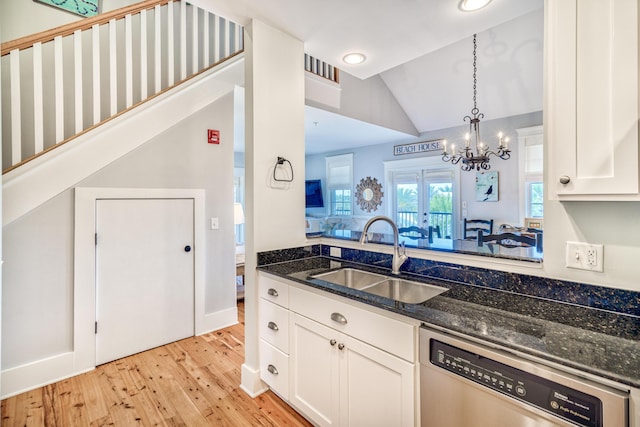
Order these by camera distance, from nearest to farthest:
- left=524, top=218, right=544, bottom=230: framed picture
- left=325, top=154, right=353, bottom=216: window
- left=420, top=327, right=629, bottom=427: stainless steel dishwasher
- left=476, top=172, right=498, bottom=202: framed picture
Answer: left=420, top=327, right=629, bottom=427: stainless steel dishwasher → left=524, top=218, right=544, bottom=230: framed picture → left=476, top=172, right=498, bottom=202: framed picture → left=325, top=154, right=353, bottom=216: window

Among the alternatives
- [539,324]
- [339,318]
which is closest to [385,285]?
[339,318]

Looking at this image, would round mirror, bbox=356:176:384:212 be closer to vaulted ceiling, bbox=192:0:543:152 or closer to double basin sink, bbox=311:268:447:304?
vaulted ceiling, bbox=192:0:543:152

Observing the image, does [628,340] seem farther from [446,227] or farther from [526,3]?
→ [446,227]

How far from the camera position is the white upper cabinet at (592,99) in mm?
1000

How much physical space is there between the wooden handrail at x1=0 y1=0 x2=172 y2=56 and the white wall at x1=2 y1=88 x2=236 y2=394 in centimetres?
91

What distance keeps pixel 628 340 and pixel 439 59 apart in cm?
439

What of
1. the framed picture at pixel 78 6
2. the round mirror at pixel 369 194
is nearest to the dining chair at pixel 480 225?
the round mirror at pixel 369 194

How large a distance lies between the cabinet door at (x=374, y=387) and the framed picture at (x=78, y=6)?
3.76 m

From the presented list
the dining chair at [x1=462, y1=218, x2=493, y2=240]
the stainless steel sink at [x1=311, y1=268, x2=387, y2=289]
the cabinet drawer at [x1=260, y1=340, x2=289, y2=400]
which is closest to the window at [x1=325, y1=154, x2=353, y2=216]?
the dining chair at [x1=462, y1=218, x2=493, y2=240]

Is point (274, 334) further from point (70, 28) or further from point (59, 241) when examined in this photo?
point (70, 28)

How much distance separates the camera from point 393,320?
4.34 feet

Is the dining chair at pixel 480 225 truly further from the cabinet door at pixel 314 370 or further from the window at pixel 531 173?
the cabinet door at pixel 314 370

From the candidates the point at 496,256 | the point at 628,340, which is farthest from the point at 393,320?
the point at 628,340

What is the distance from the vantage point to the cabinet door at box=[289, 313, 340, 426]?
1599mm
